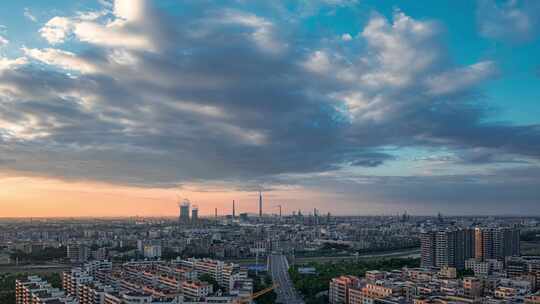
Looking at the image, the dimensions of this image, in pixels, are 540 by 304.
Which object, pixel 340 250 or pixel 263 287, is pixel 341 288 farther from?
pixel 340 250

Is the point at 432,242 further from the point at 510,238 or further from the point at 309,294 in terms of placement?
the point at 309,294

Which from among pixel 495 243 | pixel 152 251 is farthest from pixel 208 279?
pixel 495 243

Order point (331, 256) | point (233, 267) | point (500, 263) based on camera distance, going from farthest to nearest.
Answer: point (331, 256)
point (500, 263)
point (233, 267)

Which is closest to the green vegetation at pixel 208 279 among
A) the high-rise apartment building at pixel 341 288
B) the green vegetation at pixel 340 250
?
the high-rise apartment building at pixel 341 288

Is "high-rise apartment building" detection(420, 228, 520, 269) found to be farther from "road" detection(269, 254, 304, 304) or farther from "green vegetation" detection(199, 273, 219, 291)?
"green vegetation" detection(199, 273, 219, 291)

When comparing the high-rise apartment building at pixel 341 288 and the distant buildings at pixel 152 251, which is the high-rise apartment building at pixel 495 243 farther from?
the distant buildings at pixel 152 251

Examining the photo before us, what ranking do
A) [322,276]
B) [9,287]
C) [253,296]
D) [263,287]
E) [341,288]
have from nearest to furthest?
[341,288] → [253,296] → [9,287] → [263,287] → [322,276]

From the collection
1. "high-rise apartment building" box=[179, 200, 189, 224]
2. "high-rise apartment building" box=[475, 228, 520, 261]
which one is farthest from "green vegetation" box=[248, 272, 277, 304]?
"high-rise apartment building" box=[179, 200, 189, 224]

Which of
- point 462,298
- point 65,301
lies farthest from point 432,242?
point 65,301
